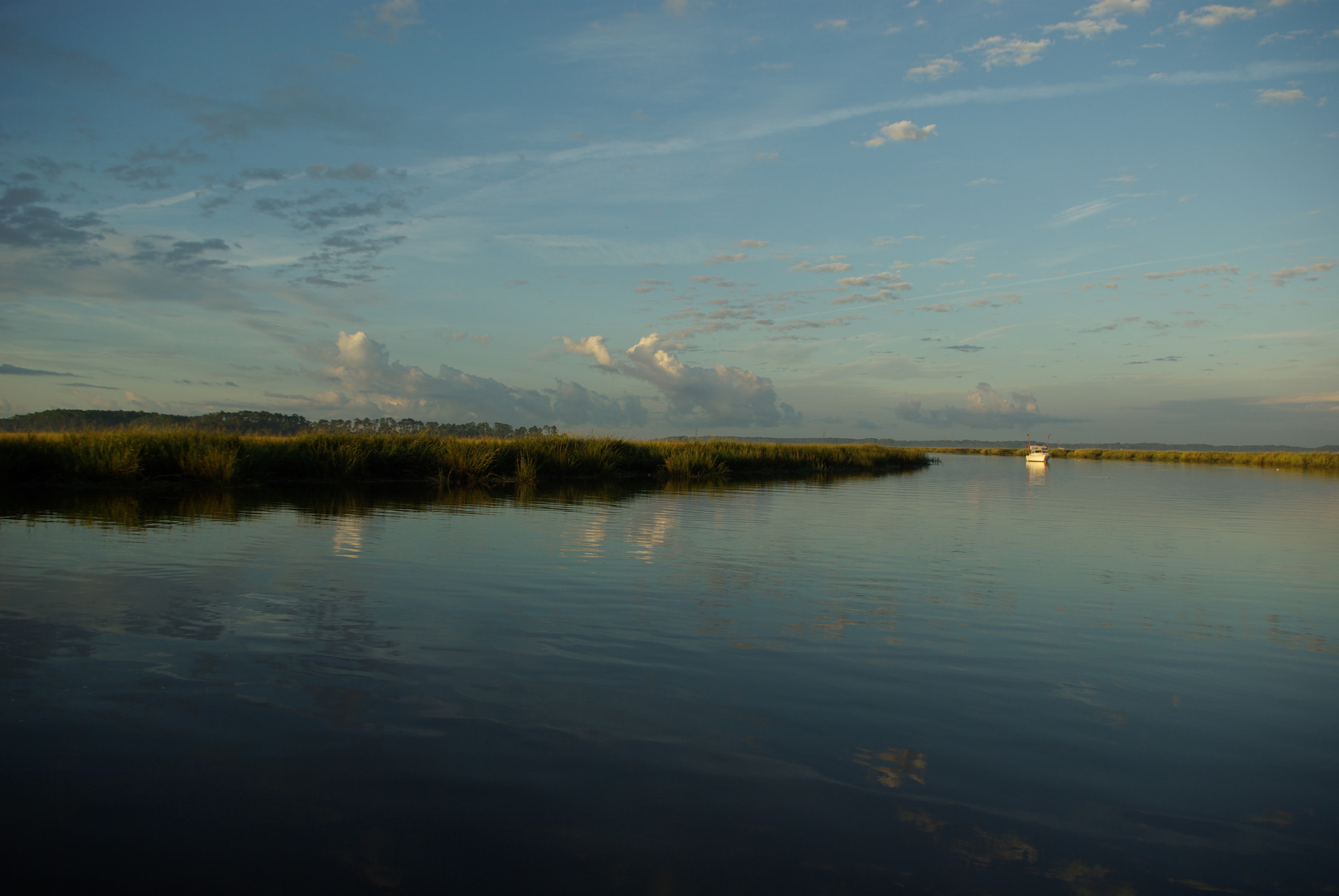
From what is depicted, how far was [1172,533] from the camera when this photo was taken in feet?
44.3

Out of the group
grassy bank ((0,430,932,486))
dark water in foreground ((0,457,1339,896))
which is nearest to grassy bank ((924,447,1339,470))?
grassy bank ((0,430,932,486))

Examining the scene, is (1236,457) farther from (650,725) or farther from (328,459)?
(650,725)

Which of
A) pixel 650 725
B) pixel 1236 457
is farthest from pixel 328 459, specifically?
pixel 1236 457

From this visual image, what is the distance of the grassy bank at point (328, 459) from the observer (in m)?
17.0

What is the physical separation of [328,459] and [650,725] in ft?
64.2

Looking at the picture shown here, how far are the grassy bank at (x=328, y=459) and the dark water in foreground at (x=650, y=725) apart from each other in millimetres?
10021

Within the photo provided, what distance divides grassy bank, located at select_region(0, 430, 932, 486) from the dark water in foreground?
10021 millimetres

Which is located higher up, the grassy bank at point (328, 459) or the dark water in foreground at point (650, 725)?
the grassy bank at point (328, 459)

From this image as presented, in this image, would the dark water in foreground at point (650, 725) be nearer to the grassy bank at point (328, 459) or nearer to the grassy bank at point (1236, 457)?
the grassy bank at point (328, 459)

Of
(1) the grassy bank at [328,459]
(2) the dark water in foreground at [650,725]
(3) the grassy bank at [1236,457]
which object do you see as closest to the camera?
(2) the dark water in foreground at [650,725]

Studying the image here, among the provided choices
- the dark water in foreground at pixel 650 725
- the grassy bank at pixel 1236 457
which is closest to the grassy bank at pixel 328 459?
the dark water in foreground at pixel 650 725

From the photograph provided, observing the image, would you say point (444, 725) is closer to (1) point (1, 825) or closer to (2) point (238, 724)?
(2) point (238, 724)

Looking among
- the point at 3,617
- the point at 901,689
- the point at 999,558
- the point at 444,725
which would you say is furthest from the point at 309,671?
the point at 999,558

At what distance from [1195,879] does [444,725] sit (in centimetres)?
318
